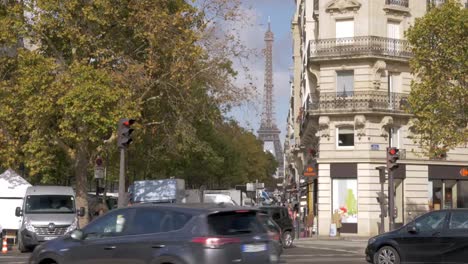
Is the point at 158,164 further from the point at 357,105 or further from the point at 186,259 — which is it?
the point at 186,259

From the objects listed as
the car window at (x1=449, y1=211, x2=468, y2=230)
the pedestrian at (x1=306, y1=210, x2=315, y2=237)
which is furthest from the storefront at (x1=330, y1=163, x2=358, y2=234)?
the car window at (x1=449, y1=211, x2=468, y2=230)

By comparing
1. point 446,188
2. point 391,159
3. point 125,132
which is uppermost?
point 125,132

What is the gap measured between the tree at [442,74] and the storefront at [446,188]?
13331mm

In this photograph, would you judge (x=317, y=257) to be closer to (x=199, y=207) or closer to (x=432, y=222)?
(x=432, y=222)

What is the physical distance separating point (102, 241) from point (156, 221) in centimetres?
104

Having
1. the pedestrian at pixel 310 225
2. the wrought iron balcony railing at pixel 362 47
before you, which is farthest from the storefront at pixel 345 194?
the wrought iron balcony railing at pixel 362 47

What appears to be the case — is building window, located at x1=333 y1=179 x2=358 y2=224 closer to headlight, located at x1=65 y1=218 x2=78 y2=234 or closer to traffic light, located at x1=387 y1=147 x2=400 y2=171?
traffic light, located at x1=387 y1=147 x2=400 y2=171

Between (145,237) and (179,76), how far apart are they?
864 inches

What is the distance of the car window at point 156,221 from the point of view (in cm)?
1212

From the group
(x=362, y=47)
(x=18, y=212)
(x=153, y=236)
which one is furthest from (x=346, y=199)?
(x=153, y=236)

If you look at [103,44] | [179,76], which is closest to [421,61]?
[179,76]

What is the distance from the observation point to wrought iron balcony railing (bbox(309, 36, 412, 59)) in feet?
146

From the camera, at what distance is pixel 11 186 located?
34.9m

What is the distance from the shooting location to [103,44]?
34188mm
